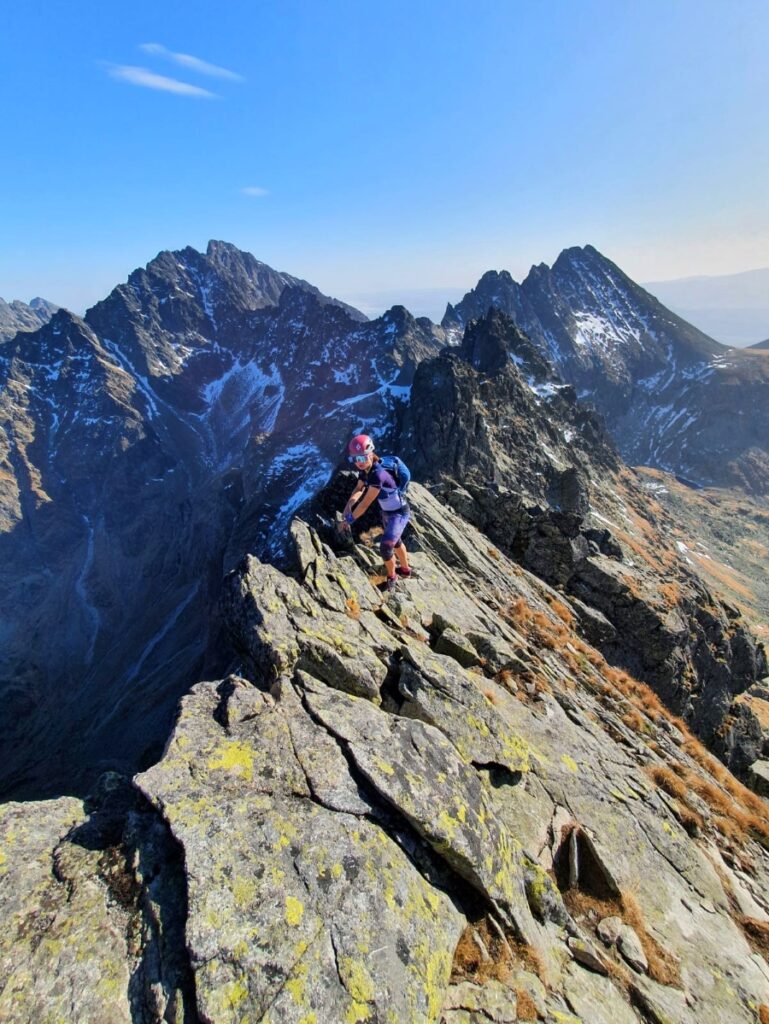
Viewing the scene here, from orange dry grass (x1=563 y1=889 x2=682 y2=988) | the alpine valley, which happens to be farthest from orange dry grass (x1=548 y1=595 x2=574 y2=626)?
orange dry grass (x1=563 y1=889 x2=682 y2=988)

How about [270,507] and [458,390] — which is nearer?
[458,390]

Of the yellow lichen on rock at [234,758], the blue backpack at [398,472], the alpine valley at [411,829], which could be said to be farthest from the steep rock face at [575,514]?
the yellow lichen on rock at [234,758]

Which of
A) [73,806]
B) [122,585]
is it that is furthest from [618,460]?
[122,585]

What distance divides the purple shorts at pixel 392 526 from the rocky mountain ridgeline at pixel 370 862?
215cm

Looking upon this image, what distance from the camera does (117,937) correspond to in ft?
21.7

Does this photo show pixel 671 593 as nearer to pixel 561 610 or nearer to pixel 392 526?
pixel 561 610

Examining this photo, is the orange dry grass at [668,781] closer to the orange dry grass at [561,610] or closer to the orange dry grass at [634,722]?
the orange dry grass at [634,722]

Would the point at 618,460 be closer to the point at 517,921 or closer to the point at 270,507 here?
the point at 270,507

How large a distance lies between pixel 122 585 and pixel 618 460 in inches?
7302

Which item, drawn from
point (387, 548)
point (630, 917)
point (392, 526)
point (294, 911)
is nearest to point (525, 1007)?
point (294, 911)

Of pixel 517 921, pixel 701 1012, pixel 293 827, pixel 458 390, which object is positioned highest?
pixel 458 390

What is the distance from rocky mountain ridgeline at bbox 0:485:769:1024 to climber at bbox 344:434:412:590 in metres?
2.19

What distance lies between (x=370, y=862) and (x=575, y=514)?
89.0ft

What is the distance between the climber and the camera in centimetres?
1619
